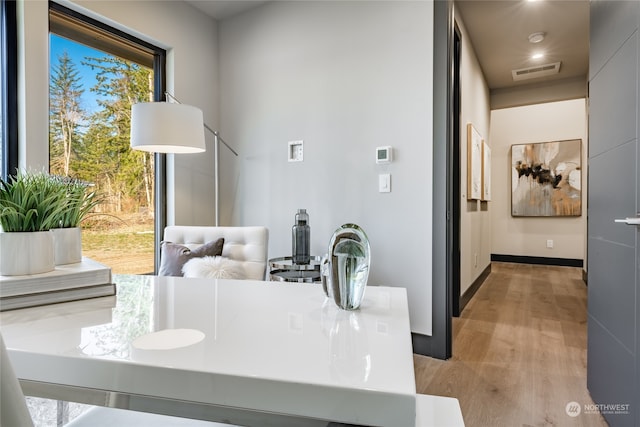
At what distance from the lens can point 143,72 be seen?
2.73 meters

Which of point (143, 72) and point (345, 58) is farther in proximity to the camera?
point (143, 72)

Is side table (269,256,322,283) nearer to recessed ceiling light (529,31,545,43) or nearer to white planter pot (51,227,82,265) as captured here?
white planter pot (51,227,82,265)

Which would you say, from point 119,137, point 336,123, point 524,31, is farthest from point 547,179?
point 119,137

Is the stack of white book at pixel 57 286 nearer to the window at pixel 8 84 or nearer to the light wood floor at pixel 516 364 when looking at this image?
the light wood floor at pixel 516 364

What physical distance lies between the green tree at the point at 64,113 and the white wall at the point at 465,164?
9.41ft

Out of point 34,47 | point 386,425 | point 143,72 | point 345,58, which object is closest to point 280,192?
point 345,58

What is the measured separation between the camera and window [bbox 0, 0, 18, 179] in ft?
6.40

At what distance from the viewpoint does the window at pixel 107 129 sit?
2.21 meters

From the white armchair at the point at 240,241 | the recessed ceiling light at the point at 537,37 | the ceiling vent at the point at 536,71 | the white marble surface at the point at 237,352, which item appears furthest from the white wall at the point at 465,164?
the white marble surface at the point at 237,352

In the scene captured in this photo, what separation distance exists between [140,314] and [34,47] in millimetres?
2161

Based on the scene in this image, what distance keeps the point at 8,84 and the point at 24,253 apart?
1.84m

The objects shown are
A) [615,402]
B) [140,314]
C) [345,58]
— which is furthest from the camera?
[345,58]

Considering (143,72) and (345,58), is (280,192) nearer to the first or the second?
(345,58)

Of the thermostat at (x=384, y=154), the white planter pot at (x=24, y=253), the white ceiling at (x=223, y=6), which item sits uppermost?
the white ceiling at (x=223, y=6)
